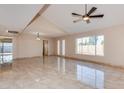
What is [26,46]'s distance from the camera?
13.1m

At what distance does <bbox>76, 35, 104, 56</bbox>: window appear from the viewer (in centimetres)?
833

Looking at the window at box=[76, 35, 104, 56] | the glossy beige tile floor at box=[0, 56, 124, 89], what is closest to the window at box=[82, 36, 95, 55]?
the window at box=[76, 35, 104, 56]

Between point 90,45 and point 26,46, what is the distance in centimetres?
693

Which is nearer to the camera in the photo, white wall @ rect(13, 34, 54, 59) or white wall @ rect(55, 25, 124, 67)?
white wall @ rect(55, 25, 124, 67)

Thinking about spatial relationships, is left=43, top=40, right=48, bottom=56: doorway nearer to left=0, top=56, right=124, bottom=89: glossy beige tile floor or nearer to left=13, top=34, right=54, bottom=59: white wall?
left=13, top=34, right=54, bottom=59: white wall

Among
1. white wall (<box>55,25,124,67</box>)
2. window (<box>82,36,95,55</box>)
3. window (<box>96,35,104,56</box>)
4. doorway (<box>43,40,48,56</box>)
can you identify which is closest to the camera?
white wall (<box>55,25,124,67</box>)

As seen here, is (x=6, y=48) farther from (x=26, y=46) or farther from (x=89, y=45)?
(x=89, y=45)

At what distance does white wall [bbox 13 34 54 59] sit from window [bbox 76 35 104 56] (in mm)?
5280

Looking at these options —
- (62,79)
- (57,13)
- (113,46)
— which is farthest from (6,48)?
(113,46)

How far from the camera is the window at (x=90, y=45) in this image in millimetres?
8328

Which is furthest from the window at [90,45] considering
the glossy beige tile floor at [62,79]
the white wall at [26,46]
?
the white wall at [26,46]

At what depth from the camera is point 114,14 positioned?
19.3 feet
